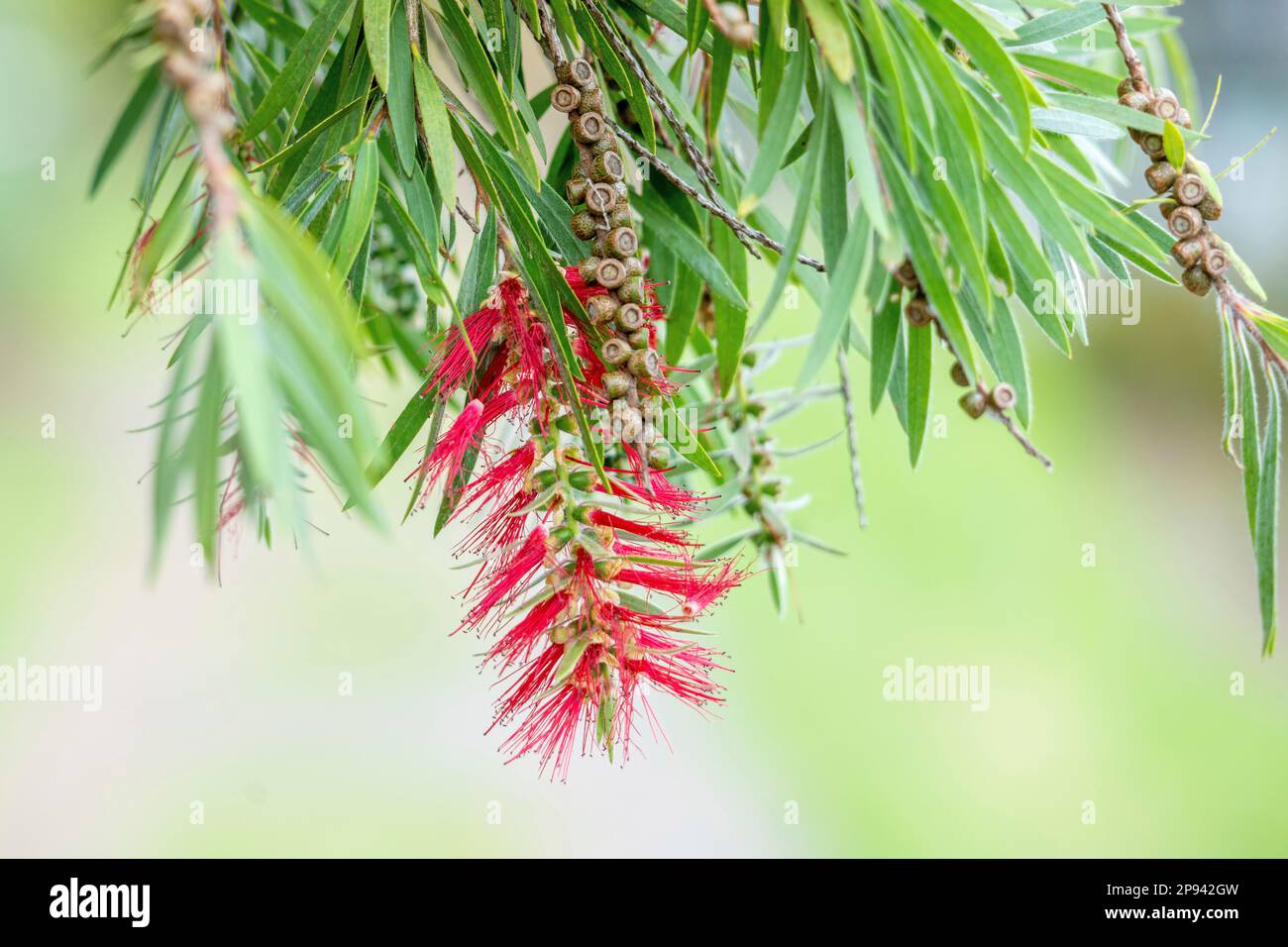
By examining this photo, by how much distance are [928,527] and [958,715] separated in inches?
13.1

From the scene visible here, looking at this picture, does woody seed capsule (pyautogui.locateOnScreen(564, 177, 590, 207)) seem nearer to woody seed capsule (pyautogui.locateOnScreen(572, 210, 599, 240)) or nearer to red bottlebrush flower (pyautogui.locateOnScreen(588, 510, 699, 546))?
woody seed capsule (pyautogui.locateOnScreen(572, 210, 599, 240))

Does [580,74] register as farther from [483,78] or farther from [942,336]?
[942,336]

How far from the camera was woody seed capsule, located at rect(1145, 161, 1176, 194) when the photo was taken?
1.16ft

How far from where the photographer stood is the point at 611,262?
34 centimetres

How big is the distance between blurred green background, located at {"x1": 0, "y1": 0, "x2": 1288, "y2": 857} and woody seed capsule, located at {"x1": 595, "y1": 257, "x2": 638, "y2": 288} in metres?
0.95

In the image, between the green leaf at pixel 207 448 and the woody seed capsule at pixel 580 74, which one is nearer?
the green leaf at pixel 207 448

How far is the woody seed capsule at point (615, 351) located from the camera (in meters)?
0.34

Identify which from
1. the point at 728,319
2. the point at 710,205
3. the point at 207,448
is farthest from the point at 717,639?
the point at 207,448

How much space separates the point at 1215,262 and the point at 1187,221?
0.02m

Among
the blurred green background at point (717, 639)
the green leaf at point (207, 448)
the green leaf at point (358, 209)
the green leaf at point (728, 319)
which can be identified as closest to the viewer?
the green leaf at point (207, 448)

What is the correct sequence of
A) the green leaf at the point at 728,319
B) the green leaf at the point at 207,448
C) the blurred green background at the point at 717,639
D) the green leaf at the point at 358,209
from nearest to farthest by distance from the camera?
the green leaf at the point at 207,448
the green leaf at the point at 358,209
the green leaf at the point at 728,319
the blurred green background at the point at 717,639

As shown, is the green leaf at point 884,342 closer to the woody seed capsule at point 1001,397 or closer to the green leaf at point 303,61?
the woody seed capsule at point 1001,397

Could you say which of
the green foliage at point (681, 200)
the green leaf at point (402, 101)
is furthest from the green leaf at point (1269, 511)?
the green leaf at point (402, 101)

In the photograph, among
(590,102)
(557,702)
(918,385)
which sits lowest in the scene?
(557,702)
